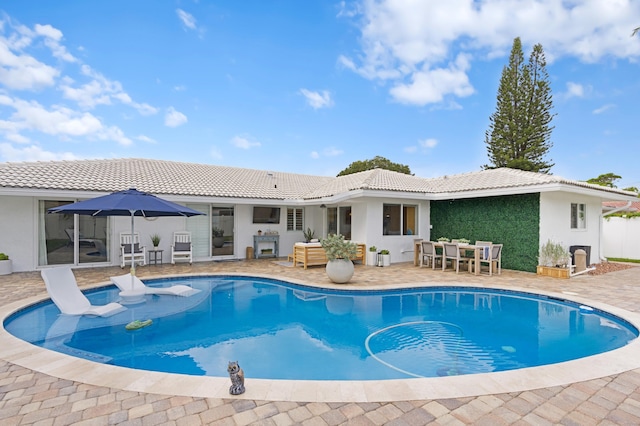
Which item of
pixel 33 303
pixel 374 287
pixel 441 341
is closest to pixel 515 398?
pixel 441 341

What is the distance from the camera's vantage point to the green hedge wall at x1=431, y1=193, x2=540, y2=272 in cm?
1181

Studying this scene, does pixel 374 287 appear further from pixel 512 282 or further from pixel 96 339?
pixel 96 339

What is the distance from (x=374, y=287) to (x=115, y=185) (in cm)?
1044

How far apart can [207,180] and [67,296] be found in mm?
9464

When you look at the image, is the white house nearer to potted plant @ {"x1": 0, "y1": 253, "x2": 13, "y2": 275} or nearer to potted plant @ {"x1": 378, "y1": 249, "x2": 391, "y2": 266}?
potted plant @ {"x1": 0, "y1": 253, "x2": 13, "y2": 275}

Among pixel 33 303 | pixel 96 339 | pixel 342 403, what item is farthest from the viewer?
pixel 33 303

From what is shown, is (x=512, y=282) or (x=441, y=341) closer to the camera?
(x=441, y=341)

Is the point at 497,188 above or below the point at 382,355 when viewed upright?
above

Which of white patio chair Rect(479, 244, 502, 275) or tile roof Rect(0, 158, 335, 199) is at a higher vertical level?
tile roof Rect(0, 158, 335, 199)

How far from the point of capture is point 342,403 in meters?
3.29

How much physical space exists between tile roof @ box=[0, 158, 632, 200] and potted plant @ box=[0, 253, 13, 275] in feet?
8.24

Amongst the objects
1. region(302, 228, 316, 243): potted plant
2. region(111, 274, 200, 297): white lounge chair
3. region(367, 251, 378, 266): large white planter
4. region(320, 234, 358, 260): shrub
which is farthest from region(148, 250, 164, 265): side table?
region(367, 251, 378, 266): large white planter

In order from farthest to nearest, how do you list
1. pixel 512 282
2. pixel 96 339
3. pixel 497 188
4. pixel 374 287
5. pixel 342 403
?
pixel 497 188 → pixel 512 282 → pixel 374 287 → pixel 96 339 → pixel 342 403

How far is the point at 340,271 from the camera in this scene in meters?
9.58
